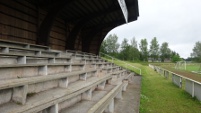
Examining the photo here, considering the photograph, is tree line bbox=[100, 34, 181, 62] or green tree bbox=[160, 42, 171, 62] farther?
green tree bbox=[160, 42, 171, 62]

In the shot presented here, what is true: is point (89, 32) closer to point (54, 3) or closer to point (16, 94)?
point (54, 3)

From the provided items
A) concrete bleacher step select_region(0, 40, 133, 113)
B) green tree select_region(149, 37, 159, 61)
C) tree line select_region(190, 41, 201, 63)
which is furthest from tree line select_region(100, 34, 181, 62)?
concrete bleacher step select_region(0, 40, 133, 113)

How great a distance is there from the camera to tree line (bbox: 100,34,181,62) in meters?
70.7

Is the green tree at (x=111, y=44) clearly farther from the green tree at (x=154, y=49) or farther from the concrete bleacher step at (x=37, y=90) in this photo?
the concrete bleacher step at (x=37, y=90)

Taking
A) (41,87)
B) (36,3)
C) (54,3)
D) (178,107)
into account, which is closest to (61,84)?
(41,87)

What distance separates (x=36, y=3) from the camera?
8641mm

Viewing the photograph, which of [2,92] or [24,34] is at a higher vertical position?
[24,34]

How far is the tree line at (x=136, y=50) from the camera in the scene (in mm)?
70688

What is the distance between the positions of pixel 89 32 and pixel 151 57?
232 ft

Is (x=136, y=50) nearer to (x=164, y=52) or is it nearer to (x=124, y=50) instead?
(x=124, y=50)

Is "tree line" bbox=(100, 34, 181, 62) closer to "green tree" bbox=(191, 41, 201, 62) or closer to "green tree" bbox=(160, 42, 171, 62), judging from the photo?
"green tree" bbox=(160, 42, 171, 62)

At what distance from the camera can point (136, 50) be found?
74.6m

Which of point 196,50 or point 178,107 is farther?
point 196,50

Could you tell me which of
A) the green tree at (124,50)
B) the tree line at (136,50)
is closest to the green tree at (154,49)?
the tree line at (136,50)
